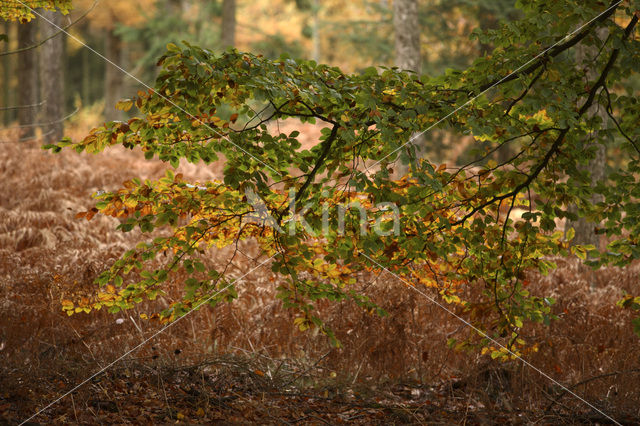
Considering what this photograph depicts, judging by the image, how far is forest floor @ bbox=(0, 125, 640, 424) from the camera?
390 centimetres

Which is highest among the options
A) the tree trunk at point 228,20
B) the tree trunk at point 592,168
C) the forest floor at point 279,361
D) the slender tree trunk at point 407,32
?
the tree trunk at point 228,20

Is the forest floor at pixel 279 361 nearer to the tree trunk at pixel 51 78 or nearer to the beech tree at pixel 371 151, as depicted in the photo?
the beech tree at pixel 371 151

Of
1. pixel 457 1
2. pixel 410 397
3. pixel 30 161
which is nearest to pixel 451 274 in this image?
pixel 410 397

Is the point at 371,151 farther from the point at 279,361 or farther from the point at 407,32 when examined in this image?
the point at 407,32

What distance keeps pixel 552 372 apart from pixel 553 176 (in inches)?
92.3

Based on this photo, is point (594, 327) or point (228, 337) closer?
point (228, 337)

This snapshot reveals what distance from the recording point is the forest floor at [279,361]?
154 inches

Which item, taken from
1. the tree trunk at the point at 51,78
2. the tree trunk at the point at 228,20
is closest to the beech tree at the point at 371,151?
the tree trunk at the point at 51,78

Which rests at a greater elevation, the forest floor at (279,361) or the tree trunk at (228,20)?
the tree trunk at (228,20)

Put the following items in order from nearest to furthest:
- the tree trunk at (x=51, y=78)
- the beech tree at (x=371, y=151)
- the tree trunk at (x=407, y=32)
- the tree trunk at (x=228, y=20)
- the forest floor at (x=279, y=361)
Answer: the beech tree at (x=371, y=151), the forest floor at (x=279, y=361), the tree trunk at (x=407, y=32), the tree trunk at (x=51, y=78), the tree trunk at (x=228, y=20)

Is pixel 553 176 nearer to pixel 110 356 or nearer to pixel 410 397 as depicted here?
pixel 410 397

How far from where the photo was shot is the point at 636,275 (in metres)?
7.46

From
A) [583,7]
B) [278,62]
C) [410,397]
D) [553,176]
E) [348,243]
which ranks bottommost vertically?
[410,397]

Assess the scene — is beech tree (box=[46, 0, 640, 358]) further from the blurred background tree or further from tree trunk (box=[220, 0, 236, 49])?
tree trunk (box=[220, 0, 236, 49])
